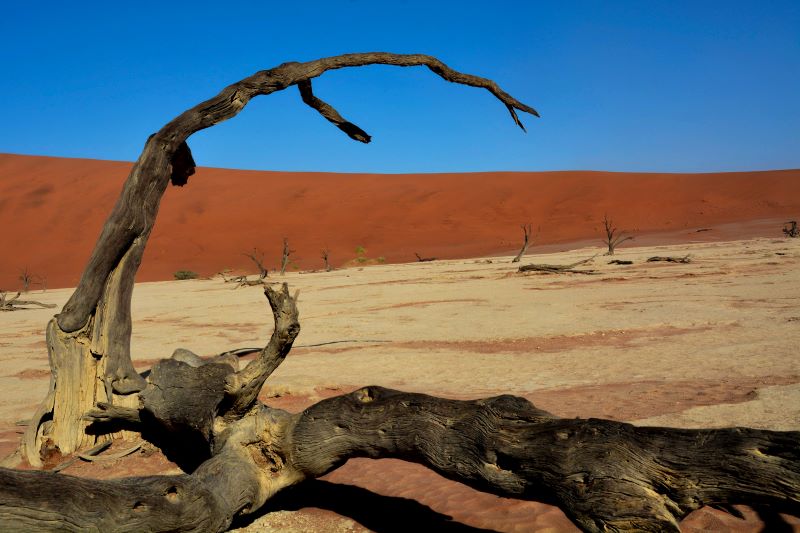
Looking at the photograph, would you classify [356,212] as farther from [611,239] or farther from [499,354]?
[499,354]

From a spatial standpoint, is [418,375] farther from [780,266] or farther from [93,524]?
[780,266]

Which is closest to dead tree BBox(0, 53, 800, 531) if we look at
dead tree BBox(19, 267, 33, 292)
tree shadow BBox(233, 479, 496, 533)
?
tree shadow BBox(233, 479, 496, 533)

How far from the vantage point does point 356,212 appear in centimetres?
5494

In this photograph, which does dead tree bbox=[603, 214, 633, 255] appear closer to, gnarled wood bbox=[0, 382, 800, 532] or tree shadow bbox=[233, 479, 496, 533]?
tree shadow bbox=[233, 479, 496, 533]

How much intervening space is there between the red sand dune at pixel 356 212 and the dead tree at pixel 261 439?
102 ft

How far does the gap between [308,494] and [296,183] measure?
6297cm

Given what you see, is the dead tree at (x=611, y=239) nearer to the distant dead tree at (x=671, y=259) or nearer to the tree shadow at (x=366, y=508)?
the distant dead tree at (x=671, y=259)

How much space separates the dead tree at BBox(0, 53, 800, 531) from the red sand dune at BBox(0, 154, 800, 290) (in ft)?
102

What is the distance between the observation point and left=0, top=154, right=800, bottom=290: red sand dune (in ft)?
138

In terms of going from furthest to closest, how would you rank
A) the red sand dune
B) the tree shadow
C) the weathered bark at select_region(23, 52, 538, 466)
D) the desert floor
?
the red sand dune
the weathered bark at select_region(23, 52, 538, 466)
the desert floor
the tree shadow

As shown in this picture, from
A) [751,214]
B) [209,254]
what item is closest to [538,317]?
[209,254]

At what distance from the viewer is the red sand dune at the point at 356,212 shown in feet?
138

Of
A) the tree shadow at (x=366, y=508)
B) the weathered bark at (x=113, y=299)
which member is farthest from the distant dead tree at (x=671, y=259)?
the tree shadow at (x=366, y=508)

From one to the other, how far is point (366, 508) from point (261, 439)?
2.76ft
